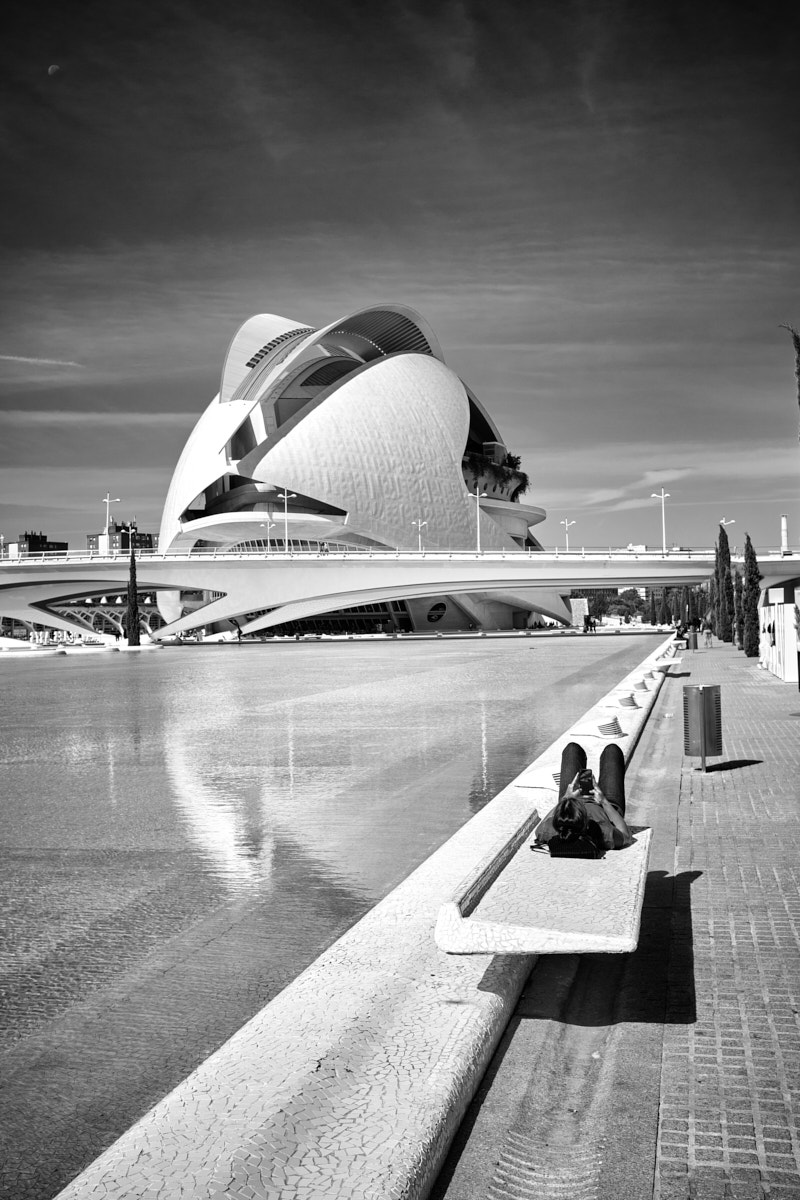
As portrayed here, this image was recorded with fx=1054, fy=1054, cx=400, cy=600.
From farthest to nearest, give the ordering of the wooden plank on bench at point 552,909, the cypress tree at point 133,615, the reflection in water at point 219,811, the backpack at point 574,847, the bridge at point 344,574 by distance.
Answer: the bridge at point 344,574 < the cypress tree at point 133,615 < the reflection in water at point 219,811 < the backpack at point 574,847 < the wooden plank on bench at point 552,909

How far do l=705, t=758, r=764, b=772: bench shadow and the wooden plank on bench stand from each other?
4.58 meters

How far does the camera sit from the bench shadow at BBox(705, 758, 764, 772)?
27.8 ft

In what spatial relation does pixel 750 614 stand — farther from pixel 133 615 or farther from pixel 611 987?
pixel 133 615

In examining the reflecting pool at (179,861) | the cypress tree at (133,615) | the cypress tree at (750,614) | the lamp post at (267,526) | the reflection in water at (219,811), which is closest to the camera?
the reflecting pool at (179,861)

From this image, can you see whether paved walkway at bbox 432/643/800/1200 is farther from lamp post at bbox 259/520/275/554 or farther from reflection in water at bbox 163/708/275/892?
lamp post at bbox 259/520/275/554

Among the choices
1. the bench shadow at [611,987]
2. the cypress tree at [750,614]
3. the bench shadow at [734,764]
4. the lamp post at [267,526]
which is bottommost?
the bench shadow at [611,987]

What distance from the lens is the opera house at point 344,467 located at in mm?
66125

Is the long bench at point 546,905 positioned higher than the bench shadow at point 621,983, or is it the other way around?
the long bench at point 546,905

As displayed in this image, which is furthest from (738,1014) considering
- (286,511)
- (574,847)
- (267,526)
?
(267,526)

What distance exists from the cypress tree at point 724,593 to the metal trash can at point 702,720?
100 ft

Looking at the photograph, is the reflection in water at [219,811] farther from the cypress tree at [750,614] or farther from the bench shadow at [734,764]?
the cypress tree at [750,614]

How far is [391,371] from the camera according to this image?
73.1 m

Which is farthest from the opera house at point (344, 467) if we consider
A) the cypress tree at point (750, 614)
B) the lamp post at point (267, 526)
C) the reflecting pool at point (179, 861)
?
the reflecting pool at point (179, 861)

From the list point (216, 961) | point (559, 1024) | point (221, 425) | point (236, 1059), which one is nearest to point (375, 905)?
point (216, 961)
